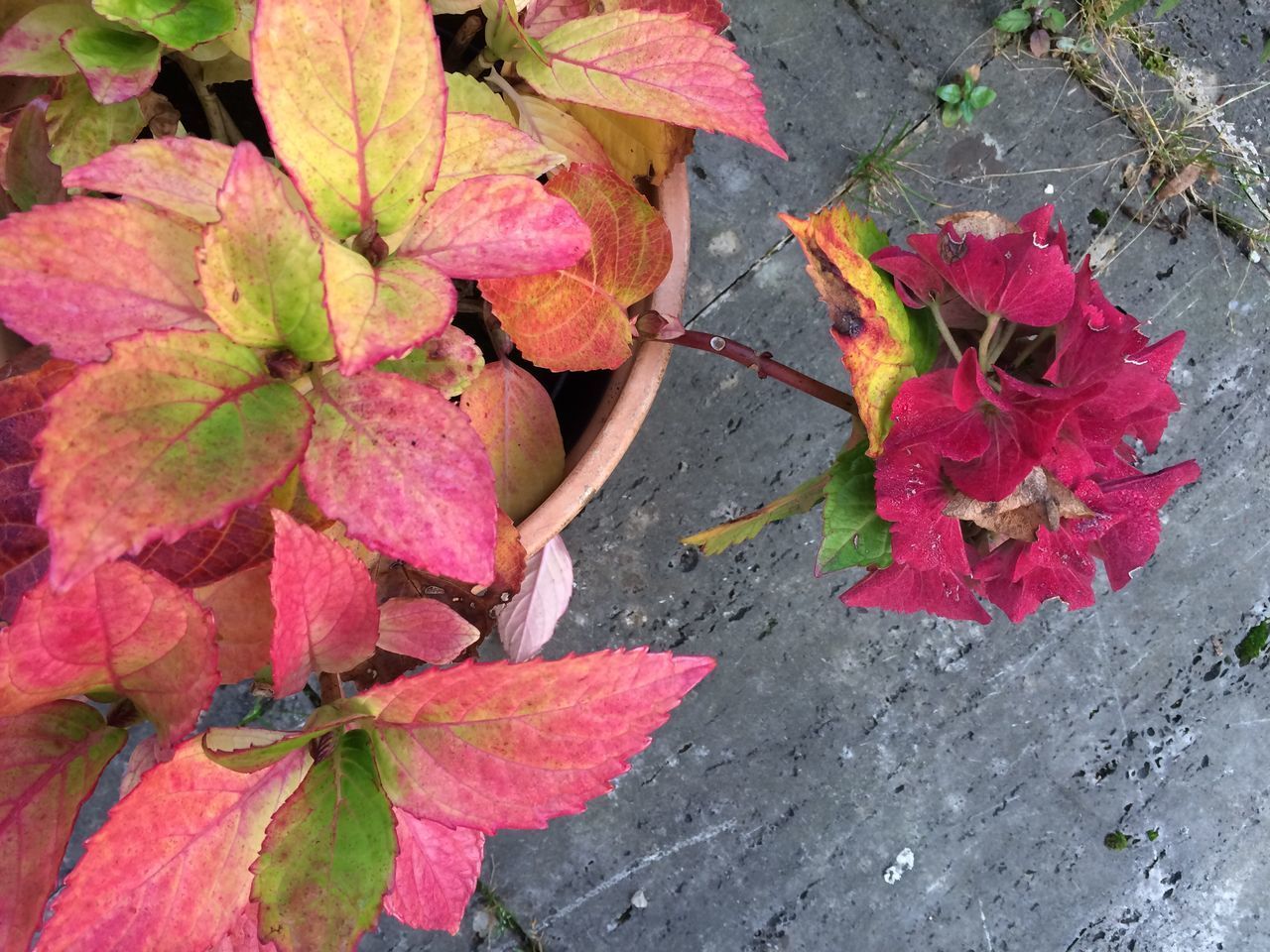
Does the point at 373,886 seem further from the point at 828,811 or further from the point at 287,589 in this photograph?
the point at 828,811

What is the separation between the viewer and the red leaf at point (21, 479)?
1.54ft

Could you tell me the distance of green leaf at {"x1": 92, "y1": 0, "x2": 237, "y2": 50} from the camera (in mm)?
473

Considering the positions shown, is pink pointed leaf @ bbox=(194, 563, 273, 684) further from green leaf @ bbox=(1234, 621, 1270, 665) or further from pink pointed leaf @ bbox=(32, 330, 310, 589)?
green leaf @ bbox=(1234, 621, 1270, 665)

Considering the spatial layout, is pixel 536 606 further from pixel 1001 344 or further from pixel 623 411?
pixel 1001 344

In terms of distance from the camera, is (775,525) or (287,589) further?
(775,525)

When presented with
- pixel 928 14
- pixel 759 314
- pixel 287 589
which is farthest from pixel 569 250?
pixel 928 14

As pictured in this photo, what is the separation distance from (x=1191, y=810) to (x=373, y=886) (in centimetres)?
117

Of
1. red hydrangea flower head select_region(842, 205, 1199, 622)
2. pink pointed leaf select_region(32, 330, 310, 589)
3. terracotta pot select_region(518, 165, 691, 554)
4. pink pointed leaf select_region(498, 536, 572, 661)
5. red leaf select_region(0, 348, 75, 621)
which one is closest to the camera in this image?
pink pointed leaf select_region(32, 330, 310, 589)

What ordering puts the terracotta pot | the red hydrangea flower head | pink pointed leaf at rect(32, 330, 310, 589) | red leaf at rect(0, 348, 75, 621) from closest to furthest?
pink pointed leaf at rect(32, 330, 310, 589) → red leaf at rect(0, 348, 75, 621) → the red hydrangea flower head → the terracotta pot

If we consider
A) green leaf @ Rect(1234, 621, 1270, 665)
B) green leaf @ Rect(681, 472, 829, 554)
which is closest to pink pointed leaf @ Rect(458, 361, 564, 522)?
green leaf @ Rect(681, 472, 829, 554)

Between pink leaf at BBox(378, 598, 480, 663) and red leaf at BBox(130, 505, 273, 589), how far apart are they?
0.09 metres

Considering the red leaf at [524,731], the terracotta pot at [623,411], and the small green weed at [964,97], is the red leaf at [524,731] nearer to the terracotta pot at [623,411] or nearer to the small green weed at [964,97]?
the terracotta pot at [623,411]

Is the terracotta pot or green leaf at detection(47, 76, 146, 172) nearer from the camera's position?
green leaf at detection(47, 76, 146, 172)

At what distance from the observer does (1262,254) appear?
1254 millimetres
